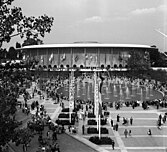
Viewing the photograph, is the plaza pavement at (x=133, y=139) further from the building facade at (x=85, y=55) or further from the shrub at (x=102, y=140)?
the building facade at (x=85, y=55)

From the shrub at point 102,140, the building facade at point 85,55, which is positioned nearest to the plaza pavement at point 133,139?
the shrub at point 102,140

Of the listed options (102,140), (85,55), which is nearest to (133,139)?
(102,140)

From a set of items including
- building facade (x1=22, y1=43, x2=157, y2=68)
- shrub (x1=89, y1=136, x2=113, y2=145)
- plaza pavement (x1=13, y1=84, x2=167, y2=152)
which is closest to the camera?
plaza pavement (x1=13, y1=84, x2=167, y2=152)

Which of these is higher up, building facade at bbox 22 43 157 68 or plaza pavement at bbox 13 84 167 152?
building facade at bbox 22 43 157 68

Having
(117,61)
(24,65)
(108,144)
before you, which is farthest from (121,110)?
(117,61)

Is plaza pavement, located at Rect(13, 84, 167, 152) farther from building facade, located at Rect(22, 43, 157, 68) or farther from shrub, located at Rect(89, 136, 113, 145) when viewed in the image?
building facade, located at Rect(22, 43, 157, 68)

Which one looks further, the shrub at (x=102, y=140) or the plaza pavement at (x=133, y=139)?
the shrub at (x=102, y=140)

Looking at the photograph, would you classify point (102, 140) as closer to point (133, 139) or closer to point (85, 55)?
point (133, 139)

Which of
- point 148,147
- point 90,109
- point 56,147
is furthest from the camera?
point 90,109

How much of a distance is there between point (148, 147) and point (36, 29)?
9.34 meters

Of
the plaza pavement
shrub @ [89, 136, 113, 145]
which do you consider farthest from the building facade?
shrub @ [89, 136, 113, 145]

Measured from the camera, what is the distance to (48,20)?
7457 mm

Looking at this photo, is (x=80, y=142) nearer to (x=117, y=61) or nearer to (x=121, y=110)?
Result: (x=121, y=110)

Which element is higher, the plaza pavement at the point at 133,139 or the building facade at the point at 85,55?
the building facade at the point at 85,55
